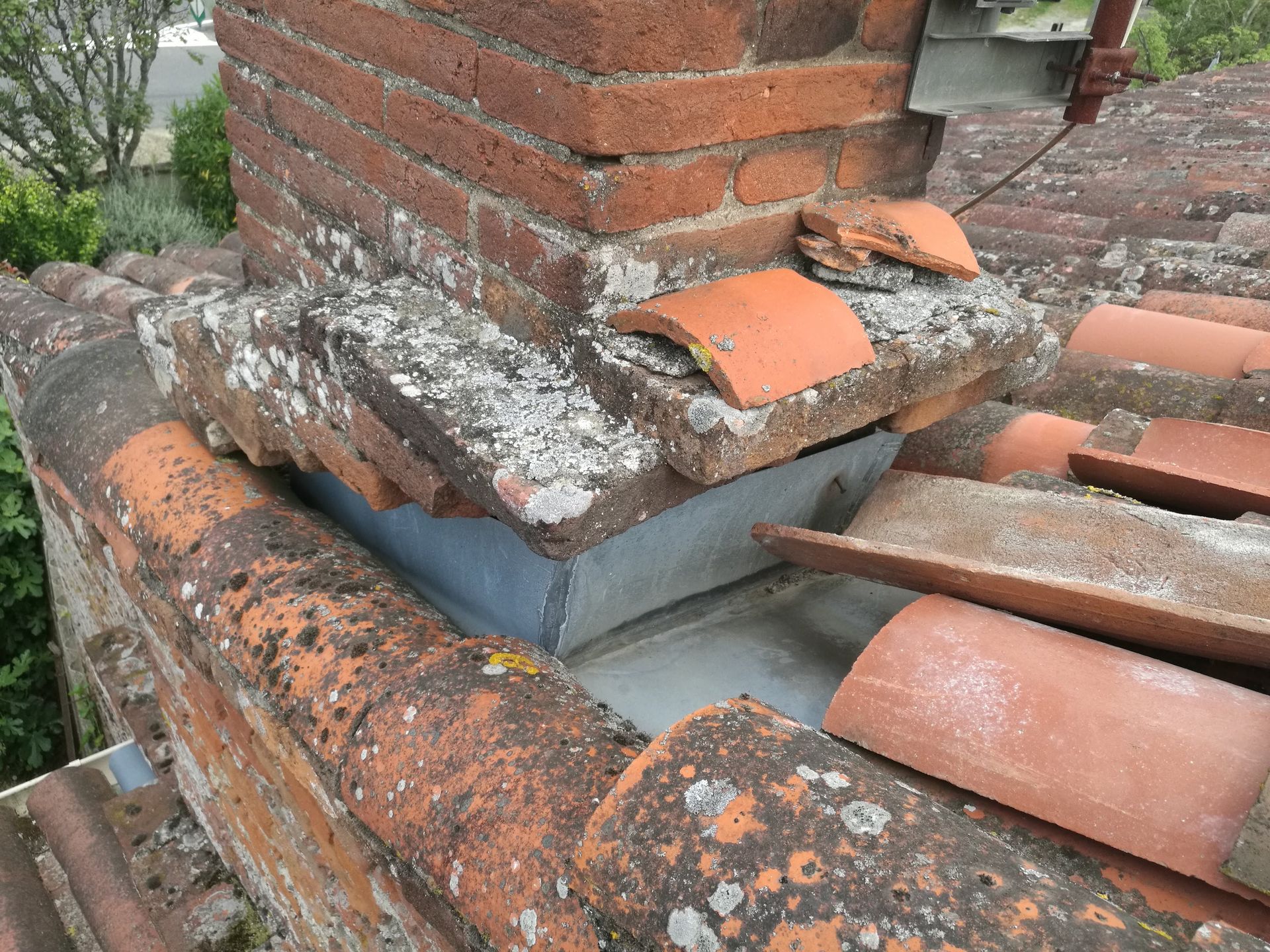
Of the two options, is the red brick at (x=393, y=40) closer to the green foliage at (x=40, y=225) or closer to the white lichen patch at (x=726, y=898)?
the white lichen patch at (x=726, y=898)

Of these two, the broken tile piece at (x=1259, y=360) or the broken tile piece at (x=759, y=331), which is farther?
the broken tile piece at (x=1259, y=360)

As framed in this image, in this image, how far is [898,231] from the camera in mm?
1508

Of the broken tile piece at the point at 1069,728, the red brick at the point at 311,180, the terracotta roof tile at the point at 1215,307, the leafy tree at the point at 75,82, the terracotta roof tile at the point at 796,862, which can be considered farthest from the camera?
the leafy tree at the point at 75,82

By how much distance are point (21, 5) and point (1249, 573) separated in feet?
42.6

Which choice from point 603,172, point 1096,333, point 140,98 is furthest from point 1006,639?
point 140,98

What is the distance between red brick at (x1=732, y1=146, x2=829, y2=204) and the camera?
138 centimetres

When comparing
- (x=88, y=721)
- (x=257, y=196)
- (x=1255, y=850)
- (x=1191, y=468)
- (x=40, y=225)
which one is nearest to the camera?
(x=1255, y=850)

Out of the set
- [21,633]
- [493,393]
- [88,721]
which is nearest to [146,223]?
[21,633]

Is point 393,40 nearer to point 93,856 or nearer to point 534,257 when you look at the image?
point 534,257

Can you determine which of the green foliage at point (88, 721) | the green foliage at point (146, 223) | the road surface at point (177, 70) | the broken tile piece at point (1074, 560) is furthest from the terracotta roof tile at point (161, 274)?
the road surface at point (177, 70)

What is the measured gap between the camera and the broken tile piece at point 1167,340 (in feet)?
8.20

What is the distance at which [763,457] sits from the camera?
48.4 inches

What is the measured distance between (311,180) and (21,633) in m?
5.36

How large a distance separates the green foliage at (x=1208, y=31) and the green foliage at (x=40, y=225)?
21484 millimetres
